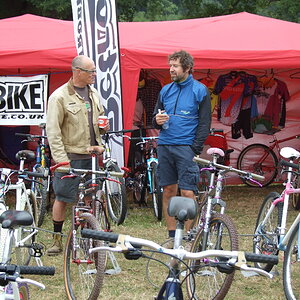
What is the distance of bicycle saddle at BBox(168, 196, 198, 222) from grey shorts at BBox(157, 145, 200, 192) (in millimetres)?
2817

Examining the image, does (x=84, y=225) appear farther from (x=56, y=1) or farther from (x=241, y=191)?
(x=56, y=1)

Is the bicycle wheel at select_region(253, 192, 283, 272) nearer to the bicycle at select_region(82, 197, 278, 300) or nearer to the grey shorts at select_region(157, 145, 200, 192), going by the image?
the grey shorts at select_region(157, 145, 200, 192)

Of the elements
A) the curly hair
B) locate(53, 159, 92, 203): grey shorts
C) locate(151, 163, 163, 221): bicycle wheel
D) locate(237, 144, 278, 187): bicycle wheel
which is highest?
the curly hair

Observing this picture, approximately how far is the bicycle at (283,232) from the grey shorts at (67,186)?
158 cm

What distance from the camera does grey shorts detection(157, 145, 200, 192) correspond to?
5723 mm

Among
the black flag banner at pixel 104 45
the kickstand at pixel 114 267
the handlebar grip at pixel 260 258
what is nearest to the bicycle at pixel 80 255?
the kickstand at pixel 114 267

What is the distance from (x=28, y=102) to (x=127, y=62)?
1414mm

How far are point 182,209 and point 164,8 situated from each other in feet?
62.6

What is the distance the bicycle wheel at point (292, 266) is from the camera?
450cm

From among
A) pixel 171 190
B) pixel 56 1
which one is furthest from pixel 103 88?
pixel 56 1

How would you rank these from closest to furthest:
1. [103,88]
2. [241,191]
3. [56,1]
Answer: [103,88], [241,191], [56,1]

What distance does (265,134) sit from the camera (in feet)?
35.4

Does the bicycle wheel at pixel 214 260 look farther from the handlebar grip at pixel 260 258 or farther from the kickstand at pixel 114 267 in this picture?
the handlebar grip at pixel 260 258

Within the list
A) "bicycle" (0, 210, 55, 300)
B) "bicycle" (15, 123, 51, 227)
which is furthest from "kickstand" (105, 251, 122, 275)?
"bicycle" (0, 210, 55, 300)
